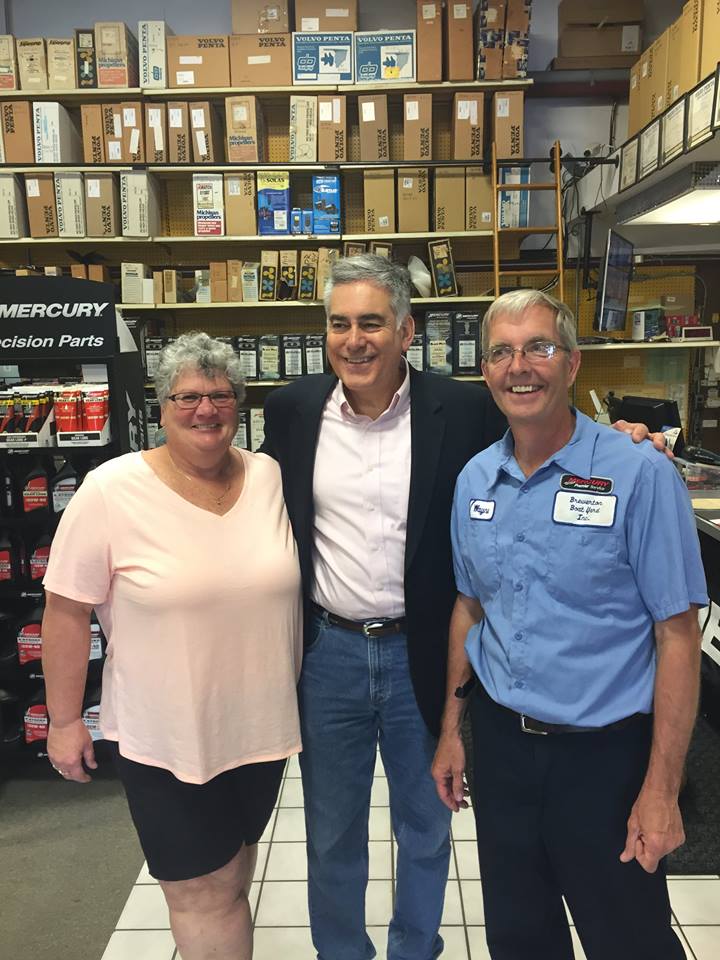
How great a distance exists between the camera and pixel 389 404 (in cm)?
170

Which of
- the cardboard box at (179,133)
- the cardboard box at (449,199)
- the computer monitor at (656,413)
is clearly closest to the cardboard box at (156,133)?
the cardboard box at (179,133)

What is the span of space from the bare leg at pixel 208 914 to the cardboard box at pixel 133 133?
454 cm

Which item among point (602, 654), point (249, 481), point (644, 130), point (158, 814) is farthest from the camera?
point (644, 130)

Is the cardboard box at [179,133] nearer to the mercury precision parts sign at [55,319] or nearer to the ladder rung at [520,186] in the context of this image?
the ladder rung at [520,186]

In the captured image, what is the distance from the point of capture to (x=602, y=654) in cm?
127

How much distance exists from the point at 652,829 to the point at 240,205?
4459 mm

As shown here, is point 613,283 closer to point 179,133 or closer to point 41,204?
point 179,133

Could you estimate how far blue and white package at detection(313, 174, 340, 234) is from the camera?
4656mm

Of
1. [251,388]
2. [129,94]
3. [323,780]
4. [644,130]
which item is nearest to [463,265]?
[644,130]

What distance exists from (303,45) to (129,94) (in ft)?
4.04

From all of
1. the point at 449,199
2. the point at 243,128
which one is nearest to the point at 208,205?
the point at 243,128

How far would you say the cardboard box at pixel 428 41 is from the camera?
4578 millimetres

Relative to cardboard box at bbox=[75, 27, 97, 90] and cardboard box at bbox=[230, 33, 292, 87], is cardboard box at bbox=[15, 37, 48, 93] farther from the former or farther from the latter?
cardboard box at bbox=[230, 33, 292, 87]

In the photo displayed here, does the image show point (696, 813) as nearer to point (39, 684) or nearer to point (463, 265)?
point (39, 684)
